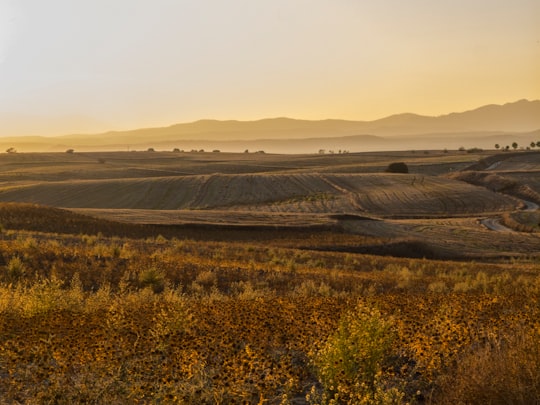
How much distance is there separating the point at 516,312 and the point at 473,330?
5.66ft

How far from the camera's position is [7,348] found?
23.5 feet

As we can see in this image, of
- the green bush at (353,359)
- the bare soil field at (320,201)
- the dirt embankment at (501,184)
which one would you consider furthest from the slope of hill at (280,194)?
the green bush at (353,359)

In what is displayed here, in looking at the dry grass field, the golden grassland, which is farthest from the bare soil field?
the golden grassland

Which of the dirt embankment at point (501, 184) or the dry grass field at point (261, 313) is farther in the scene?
the dirt embankment at point (501, 184)

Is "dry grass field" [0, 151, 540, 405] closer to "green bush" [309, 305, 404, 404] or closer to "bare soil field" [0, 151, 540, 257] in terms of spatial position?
"green bush" [309, 305, 404, 404]

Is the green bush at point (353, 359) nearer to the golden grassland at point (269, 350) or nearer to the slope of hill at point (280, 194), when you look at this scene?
the golden grassland at point (269, 350)

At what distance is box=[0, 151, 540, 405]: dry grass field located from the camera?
245 inches

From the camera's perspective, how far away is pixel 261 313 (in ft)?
31.5

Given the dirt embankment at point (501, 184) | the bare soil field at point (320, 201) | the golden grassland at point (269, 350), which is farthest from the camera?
the dirt embankment at point (501, 184)

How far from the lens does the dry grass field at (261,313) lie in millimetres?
6215

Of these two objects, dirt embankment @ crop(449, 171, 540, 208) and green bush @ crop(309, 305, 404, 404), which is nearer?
green bush @ crop(309, 305, 404, 404)

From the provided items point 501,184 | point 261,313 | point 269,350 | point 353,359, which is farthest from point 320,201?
point 353,359

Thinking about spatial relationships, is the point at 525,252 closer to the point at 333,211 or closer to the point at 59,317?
the point at 333,211

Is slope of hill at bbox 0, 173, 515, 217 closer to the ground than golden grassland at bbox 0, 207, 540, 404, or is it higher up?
closer to the ground
